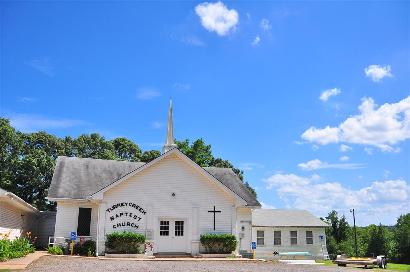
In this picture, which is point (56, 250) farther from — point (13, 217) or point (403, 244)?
point (403, 244)

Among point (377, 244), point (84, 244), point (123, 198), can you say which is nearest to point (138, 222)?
point (123, 198)

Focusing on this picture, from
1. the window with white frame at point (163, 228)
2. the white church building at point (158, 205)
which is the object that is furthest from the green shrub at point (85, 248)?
the window with white frame at point (163, 228)

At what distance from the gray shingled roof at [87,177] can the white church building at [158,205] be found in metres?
0.09

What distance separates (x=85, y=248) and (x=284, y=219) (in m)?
20.9

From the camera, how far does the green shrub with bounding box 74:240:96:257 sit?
2370 centimetres

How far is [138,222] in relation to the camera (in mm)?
24375

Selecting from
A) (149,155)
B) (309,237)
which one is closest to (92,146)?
(149,155)

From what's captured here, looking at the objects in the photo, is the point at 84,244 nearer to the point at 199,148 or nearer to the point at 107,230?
the point at 107,230

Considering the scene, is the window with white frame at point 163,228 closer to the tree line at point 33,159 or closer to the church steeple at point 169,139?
the church steeple at point 169,139

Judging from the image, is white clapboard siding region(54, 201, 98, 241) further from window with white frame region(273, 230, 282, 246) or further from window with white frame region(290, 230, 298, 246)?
window with white frame region(290, 230, 298, 246)

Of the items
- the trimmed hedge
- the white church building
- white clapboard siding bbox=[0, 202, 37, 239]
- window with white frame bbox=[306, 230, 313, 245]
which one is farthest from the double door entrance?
window with white frame bbox=[306, 230, 313, 245]

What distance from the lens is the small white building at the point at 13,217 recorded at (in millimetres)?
20852

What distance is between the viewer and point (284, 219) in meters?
39.4

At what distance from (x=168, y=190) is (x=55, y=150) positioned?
33.5 meters
